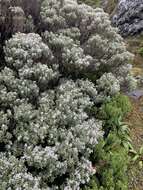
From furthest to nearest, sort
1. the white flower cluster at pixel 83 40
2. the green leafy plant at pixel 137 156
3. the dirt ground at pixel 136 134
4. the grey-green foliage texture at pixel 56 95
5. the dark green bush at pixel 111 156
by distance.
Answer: the white flower cluster at pixel 83 40
the green leafy plant at pixel 137 156
the dirt ground at pixel 136 134
the dark green bush at pixel 111 156
the grey-green foliage texture at pixel 56 95

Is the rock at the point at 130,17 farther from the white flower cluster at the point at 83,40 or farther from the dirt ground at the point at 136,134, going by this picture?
the dirt ground at the point at 136,134

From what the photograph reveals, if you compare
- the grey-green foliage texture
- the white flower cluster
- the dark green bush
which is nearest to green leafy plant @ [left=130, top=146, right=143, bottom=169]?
the dark green bush

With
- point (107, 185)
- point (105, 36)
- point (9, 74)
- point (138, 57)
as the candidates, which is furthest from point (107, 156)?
point (138, 57)

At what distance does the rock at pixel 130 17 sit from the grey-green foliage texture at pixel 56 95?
8526mm

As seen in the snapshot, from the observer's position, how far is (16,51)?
8.52 m

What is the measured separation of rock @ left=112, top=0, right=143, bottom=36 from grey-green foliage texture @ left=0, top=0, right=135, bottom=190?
28.0 ft

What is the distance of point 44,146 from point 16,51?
268 centimetres

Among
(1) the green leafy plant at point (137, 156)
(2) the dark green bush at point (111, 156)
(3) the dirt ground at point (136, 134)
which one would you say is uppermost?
(2) the dark green bush at point (111, 156)

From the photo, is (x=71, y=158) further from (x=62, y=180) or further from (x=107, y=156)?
(x=107, y=156)

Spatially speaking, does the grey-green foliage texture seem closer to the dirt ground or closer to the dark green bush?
the dark green bush

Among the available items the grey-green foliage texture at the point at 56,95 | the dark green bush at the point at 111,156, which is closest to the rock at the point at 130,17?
the grey-green foliage texture at the point at 56,95

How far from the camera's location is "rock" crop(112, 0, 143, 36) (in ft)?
63.8

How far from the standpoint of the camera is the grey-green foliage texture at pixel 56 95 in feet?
22.5

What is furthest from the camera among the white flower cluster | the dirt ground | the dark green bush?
the white flower cluster
